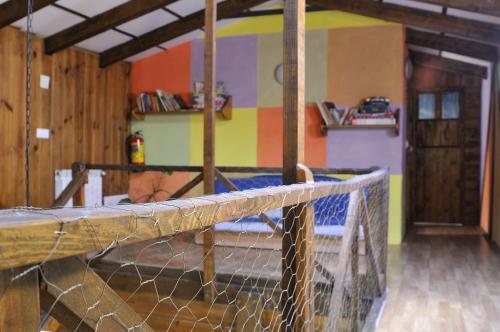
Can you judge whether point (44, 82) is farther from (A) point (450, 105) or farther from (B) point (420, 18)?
(A) point (450, 105)

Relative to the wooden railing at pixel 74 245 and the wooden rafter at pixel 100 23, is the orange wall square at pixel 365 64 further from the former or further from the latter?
the wooden railing at pixel 74 245

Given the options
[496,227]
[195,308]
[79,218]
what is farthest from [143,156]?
[79,218]

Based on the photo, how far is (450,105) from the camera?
8.06 meters

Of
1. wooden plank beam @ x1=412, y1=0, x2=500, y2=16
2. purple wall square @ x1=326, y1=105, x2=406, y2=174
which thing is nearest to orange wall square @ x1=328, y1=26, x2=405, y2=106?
purple wall square @ x1=326, y1=105, x2=406, y2=174

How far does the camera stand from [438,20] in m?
5.41

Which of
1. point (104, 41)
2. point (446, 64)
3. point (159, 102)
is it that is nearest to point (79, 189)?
point (104, 41)

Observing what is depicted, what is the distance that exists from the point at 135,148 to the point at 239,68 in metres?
1.74

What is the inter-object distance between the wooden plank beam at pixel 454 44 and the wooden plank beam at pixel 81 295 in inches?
243

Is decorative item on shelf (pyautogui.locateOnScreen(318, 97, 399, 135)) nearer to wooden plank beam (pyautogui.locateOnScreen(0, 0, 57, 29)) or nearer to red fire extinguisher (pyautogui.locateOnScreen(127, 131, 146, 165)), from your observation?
red fire extinguisher (pyautogui.locateOnScreen(127, 131, 146, 165))

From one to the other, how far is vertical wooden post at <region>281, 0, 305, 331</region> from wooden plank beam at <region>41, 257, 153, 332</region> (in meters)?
1.03

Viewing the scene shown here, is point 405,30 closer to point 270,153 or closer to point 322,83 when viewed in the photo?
point 322,83

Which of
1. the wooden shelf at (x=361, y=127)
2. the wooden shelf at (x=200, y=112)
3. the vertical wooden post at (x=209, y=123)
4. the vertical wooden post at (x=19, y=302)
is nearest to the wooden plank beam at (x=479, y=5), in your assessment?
the wooden shelf at (x=361, y=127)

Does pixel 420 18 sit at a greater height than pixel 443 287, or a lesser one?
greater

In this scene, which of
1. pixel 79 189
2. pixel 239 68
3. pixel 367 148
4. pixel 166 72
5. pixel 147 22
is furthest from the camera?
pixel 166 72
